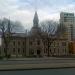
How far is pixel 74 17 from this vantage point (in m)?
156

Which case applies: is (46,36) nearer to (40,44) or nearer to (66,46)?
(40,44)

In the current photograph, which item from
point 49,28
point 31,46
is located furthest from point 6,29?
point 31,46

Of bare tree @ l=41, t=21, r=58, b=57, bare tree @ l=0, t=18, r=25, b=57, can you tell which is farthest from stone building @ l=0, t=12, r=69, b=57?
bare tree @ l=0, t=18, r=25, b=57

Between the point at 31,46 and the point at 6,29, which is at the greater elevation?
the point at 6,29

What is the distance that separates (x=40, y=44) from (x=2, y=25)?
107 ft

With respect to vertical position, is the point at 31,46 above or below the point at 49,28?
below

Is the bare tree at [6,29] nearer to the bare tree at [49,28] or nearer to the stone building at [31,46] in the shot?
the bare tree at [49,28]

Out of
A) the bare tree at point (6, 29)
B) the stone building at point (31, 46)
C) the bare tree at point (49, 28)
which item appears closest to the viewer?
the bare tree at point (6, 29)

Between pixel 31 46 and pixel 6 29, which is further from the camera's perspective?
pixel 31 46

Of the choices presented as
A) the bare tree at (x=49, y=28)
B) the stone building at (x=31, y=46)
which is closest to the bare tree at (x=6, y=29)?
the bare tree at (x=49, y=28)

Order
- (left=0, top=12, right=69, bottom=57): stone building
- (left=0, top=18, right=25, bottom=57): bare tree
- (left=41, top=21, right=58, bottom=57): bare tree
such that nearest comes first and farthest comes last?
(left=0, top=18, right=25, bottom=57): bare tree
(left=41, top=21, right=58, bottom=57): bare tree
(left=0, top=12, right=69, bottom=57): stone building

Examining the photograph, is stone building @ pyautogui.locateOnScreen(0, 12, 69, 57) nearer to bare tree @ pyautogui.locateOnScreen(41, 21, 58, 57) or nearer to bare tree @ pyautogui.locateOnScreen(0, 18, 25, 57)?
bare tree @ pyautogui.locateOnScreen(41, 21, 58, 57)

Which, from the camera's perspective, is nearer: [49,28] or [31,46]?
[49,28]

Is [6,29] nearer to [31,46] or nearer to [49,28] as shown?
[49,28]
